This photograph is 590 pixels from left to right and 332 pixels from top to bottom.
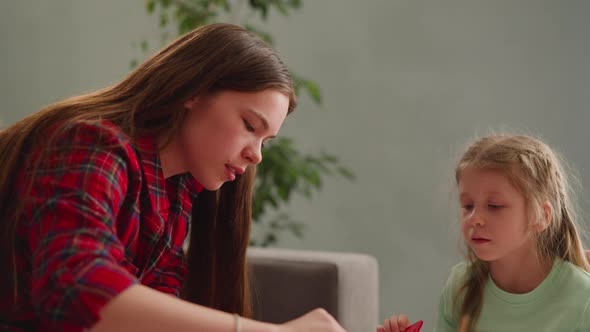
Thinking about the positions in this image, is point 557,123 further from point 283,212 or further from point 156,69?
point 156,69

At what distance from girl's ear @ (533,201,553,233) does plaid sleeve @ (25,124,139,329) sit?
840mm

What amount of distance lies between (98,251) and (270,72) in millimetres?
461

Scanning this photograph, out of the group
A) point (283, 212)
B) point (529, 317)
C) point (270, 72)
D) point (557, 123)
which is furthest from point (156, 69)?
point (283, 212)

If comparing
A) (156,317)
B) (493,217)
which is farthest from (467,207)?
(156,317)

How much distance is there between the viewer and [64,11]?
Result: 3.34 meters

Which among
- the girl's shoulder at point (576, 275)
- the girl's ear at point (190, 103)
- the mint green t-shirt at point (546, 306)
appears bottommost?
the mint green t-shirt at point (546, 306)

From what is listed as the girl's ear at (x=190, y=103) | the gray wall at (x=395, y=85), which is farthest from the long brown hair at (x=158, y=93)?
the gray wall at (x=395, y=85)

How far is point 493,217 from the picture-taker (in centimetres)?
150

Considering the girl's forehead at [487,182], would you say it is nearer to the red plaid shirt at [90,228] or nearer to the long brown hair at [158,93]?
the long brown hair at [158,93]

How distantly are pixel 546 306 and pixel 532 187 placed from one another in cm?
24

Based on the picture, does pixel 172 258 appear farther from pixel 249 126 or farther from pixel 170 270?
pixel 249 126

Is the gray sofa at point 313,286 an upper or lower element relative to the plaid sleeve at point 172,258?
lower

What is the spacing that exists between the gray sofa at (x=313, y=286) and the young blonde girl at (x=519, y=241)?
35 centimetres

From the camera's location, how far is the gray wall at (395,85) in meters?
2.77
